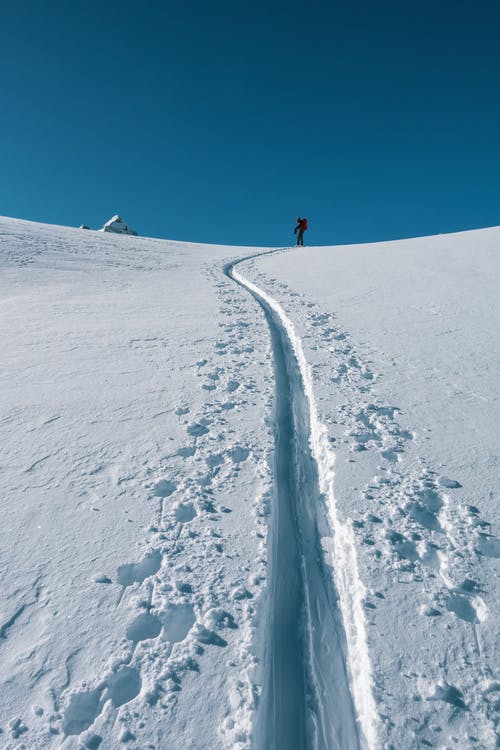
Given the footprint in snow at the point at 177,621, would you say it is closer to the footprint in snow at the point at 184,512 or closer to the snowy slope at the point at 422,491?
the footprint in snow at the point at 184,512

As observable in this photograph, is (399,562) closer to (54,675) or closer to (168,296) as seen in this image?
(54,675)

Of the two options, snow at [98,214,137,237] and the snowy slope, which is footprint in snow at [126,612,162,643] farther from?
snow at [98,214,137,237]

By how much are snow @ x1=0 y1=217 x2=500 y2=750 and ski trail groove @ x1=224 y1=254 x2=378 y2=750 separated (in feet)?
0.04

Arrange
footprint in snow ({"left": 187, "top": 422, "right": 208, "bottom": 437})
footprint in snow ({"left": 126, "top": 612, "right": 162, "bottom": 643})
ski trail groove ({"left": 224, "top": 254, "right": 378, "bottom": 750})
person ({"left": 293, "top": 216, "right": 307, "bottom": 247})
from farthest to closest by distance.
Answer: person ({"left": 293, "top": 216, "right": 307, "bottom": 247}) → footprint in snow ({"left": 187, "top": 422, "right": 208, "bottom": 437}) → footprint in snow ({"left": 126, "top": 612, "right": 162, "bottom": 643}) → ski trail groove ({"left": 224, "top": 254, "right": 378, "bottom": 750})

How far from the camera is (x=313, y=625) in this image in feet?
8.93

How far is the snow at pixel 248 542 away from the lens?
2225mm

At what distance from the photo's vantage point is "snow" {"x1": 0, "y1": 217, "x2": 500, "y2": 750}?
7.30ft

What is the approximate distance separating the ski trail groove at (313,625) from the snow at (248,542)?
0.04ft

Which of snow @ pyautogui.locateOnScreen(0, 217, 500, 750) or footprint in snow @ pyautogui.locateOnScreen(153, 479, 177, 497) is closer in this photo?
snow @ pyautogui.locateOnScreen(0, 217, 500, 750)

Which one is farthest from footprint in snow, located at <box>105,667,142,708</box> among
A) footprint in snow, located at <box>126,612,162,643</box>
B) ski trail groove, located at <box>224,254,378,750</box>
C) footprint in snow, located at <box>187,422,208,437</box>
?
footprint in snow, located at <box>187,422,208,437</box>

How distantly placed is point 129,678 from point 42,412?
135 inches

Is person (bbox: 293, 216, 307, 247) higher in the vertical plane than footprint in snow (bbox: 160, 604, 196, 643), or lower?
higher

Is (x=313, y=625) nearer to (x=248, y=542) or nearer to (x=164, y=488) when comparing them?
(x=248, y=542)

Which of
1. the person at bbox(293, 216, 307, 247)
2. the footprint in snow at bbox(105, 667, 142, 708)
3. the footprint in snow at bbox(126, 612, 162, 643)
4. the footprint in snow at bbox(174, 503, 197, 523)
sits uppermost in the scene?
the person at bbox(293, 216, 307, 247)
